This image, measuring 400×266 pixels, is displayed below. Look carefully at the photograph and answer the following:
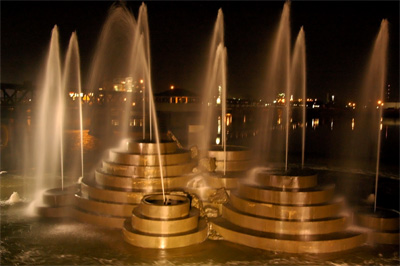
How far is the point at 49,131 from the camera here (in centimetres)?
3747

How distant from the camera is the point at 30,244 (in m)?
8.66

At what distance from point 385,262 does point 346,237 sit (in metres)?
0.93

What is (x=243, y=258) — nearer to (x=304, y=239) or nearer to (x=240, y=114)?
(x=304, y=239)

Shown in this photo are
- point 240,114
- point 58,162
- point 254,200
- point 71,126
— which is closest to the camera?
point 254,200

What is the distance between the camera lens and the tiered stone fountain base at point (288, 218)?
841cm

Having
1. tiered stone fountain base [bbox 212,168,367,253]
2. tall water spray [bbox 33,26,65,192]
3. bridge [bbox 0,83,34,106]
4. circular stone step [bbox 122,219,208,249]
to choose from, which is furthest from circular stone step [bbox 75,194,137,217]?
bridge [bbox 0,83,34,106]

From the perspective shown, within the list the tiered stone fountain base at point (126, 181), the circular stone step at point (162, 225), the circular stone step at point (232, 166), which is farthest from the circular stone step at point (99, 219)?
the circular stone step at point (232, 166)

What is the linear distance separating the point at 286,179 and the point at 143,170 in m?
4.07

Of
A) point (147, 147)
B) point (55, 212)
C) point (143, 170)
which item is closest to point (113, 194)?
point (143, 170)

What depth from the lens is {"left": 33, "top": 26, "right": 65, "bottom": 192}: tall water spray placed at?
53.0 feet

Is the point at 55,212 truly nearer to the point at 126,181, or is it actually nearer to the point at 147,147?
the point at 126,181

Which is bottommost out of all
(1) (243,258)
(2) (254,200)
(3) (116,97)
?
(1) (243,258)

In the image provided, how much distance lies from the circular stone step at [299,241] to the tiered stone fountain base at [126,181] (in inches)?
114

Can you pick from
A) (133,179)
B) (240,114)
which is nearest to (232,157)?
(133,179)
